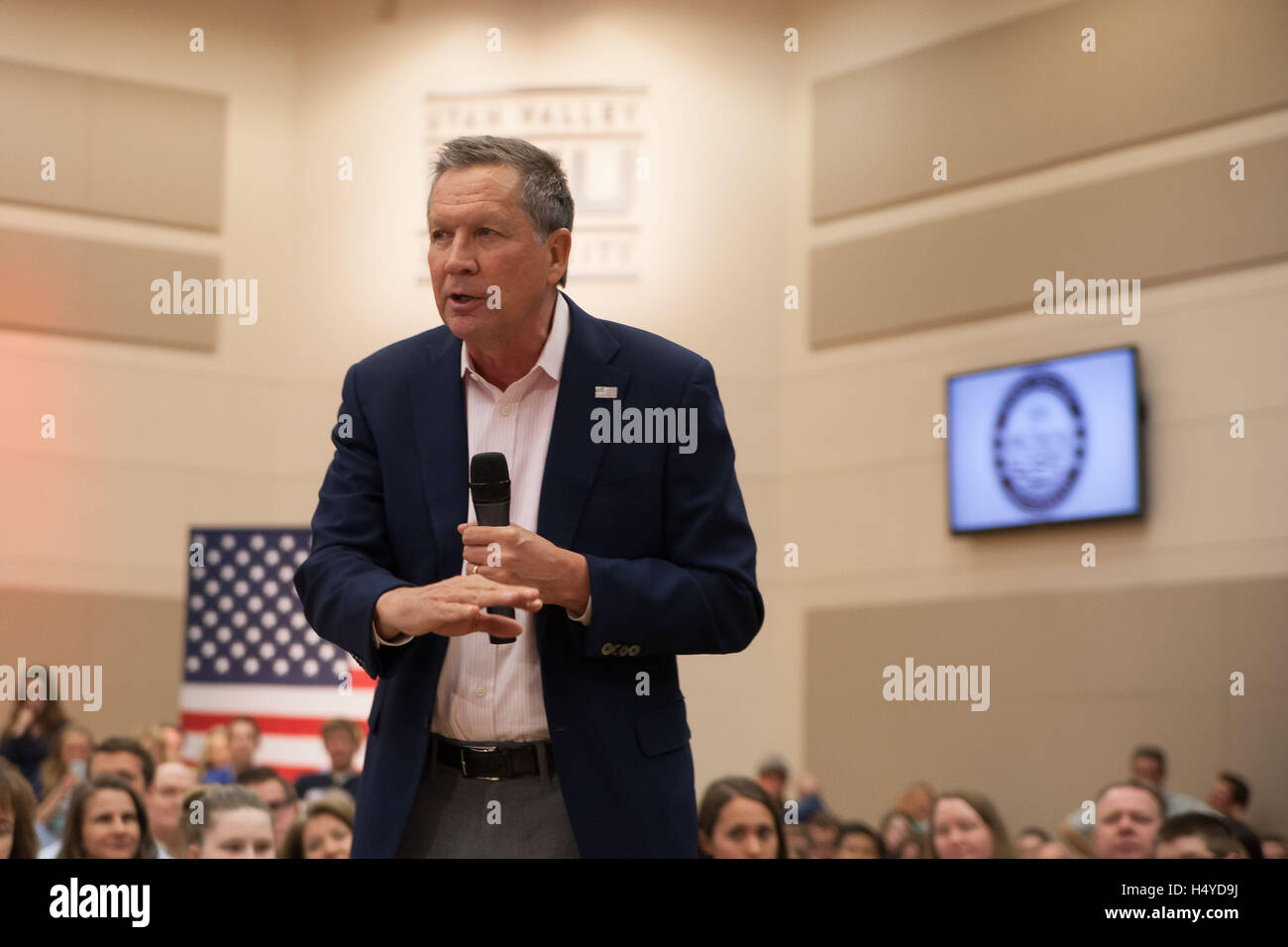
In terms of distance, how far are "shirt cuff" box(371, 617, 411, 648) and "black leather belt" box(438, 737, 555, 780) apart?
0.60 feet

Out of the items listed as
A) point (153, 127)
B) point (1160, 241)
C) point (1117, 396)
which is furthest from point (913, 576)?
point (153, 127)

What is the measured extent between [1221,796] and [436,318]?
6.09m

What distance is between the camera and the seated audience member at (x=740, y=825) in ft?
18.2

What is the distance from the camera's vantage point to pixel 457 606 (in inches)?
80.2

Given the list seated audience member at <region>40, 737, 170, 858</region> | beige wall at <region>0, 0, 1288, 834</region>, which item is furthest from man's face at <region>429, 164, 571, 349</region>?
beige wall at <region>0, 0, 1288, 834</region>

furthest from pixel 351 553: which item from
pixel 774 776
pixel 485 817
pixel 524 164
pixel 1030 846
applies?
pixel 774 776

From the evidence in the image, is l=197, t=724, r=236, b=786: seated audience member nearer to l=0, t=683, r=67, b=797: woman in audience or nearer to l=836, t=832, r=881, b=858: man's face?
l=0, t=683, r=67, b=797: woman in audience

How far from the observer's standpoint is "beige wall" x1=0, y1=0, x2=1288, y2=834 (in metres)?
9.71

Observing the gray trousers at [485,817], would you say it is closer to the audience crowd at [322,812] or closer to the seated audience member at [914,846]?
the audience crowd at [322,812]

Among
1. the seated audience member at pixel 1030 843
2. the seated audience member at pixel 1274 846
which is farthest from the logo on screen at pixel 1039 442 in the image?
the seated audience member at pixel 1274 846

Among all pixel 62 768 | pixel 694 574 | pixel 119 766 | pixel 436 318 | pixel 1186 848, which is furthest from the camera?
pixel 436 318

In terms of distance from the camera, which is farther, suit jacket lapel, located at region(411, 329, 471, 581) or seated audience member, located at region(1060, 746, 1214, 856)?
seated audience member, located at region(1060, 746, 1214, 856)

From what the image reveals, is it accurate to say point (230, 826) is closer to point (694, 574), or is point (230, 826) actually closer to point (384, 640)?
point (384, 640)

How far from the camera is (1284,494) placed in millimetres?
8195
